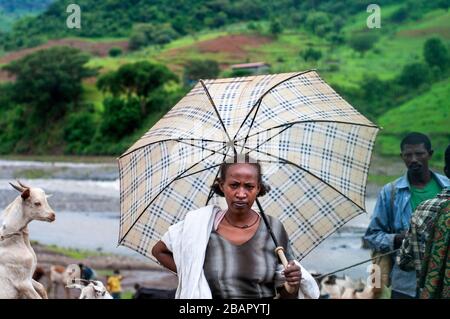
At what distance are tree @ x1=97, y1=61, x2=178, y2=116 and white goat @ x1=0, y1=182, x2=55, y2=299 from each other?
27494 mm

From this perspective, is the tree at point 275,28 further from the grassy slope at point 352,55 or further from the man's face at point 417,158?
the man's face at point 417,158

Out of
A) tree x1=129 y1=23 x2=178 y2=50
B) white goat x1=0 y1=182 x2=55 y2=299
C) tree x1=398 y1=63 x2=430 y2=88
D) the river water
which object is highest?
tree x1=129 y1=23 x2=178 y2=50

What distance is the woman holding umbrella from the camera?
348cm

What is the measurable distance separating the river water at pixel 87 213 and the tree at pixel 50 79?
3.56m

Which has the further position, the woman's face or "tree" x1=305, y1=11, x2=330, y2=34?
"tree" x1=305, y1=11, x2=330, y2=34

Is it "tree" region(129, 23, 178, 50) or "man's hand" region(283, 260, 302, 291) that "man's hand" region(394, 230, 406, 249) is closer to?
"man's hand" region(283, 260, 302, 291)

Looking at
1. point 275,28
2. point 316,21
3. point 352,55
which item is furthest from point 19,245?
point 275,28

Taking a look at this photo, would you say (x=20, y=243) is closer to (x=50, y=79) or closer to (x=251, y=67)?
(x=251, y=67)

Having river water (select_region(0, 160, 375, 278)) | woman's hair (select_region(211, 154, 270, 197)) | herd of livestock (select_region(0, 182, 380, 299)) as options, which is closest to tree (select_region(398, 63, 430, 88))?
river water (select_region(0, 160, 375, 278))

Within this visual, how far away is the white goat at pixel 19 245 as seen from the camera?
407cm

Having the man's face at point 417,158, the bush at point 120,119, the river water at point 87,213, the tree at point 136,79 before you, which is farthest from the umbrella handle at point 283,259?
the tree at point 136,79

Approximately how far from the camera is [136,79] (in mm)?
33688

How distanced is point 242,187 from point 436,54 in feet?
95.9
